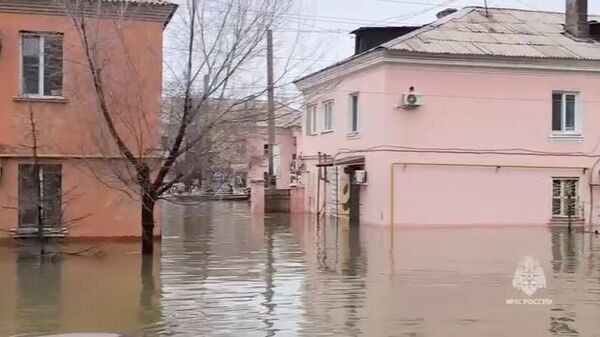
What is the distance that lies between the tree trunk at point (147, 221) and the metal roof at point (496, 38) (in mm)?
11021

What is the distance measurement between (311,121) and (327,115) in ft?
6.62

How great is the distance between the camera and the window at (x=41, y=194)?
17391 millimetres

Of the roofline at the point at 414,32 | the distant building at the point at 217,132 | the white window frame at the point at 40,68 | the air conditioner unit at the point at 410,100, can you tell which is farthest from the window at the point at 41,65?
the air conditioner unit at the point at 410,100

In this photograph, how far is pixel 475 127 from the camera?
25219mm

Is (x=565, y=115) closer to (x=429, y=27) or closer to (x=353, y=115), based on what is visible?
(x=429, y=27)

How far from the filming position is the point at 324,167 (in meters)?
30.2

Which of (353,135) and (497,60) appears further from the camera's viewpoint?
(353,135)

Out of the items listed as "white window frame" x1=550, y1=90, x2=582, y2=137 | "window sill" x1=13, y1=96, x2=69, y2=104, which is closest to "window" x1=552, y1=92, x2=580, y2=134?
"white window frame" x1=550, y1=90, x2=582, y2=137

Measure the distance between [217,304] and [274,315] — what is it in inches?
41.8

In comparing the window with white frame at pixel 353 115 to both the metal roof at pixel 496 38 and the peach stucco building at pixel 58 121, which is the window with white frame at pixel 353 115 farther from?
the peach stucco building at pixel 58 121

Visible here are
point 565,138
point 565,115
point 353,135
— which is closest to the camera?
point 565,138

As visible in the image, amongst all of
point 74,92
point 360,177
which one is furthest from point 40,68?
point 360,177

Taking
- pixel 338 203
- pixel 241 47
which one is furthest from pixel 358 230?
pixel 241 47

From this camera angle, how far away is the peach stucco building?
17047 mm
